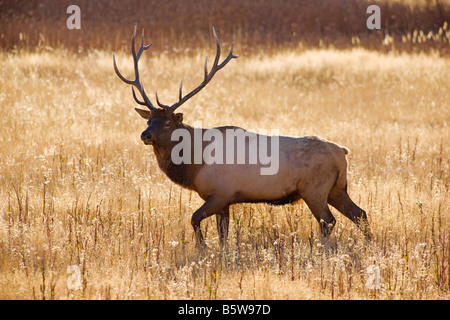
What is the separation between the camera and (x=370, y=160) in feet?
30.6

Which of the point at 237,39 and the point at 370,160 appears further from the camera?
the point at 237,39

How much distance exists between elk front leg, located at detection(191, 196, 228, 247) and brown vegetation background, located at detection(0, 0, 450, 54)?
13.6 meters

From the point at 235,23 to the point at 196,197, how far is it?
18.2 meters

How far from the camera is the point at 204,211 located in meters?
6.00

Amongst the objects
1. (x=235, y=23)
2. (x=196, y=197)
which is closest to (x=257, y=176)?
(x=196, y=197)

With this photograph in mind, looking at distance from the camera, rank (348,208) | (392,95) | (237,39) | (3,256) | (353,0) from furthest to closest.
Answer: (353,0) < (237,39) < (392,95) < (348,208) < (3,256)

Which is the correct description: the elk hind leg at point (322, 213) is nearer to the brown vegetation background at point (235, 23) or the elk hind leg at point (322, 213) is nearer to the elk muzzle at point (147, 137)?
the elk muzzle at point (147, 137)

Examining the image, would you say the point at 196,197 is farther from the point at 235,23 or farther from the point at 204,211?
the point at 235,23

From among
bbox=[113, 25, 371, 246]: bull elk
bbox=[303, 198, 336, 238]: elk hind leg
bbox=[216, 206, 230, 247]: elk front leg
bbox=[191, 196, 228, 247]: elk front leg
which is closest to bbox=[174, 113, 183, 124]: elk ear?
bbox=[113, 25, 371, 246]: bull elk

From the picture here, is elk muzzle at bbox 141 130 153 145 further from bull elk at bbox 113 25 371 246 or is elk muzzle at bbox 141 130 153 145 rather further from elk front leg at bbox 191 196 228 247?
elk front leg at bbox 191 196 228 247

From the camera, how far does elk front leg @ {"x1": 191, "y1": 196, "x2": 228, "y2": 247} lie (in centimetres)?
596
